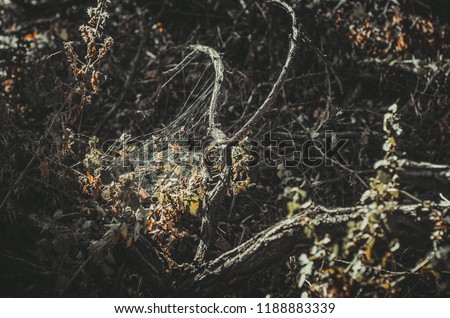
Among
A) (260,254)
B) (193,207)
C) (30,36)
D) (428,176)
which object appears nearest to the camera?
(428,176)

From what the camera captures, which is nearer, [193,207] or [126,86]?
[193,207]

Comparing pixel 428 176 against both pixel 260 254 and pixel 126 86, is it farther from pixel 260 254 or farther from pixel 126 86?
pixel 126 86

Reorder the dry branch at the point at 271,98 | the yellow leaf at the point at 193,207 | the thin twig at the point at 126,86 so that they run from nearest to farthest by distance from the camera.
Result: 1. the yellow leaf at the point at 193,207
2. the dry branch at the point at 271,98
3. the thin twig at the point at 126,86

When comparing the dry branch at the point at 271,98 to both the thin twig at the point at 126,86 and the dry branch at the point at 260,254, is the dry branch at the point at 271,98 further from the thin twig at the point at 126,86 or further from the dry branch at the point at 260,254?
the thin twig at the point at 126,86

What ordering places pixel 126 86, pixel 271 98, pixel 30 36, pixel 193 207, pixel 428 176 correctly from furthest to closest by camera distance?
pixel 30 36
pixel 126 86
pixel 271 98
pixel 193 207
pixel 428 176

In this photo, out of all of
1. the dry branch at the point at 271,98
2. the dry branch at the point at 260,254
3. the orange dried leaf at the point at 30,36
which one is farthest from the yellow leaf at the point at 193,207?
the orange dried leaf at the point at 30,36

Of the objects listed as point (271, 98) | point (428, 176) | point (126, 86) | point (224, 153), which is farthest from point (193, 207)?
point (126, 86)

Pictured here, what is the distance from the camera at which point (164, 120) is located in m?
4.35

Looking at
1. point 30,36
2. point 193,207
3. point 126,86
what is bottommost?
point 193,207

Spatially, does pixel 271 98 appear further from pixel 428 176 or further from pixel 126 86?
pixel 126 86

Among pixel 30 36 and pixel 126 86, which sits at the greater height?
pixel 30 36
